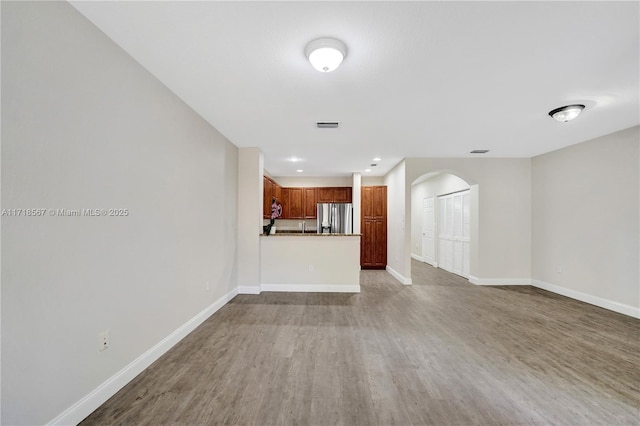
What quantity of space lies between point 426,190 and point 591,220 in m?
4.38

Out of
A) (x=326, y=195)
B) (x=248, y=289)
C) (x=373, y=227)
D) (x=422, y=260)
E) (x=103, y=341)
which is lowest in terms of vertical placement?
(x=422, y=260)

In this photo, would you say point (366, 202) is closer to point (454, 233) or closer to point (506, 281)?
point (454, 233)

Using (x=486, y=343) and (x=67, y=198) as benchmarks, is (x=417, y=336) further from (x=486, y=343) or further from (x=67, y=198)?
(x=67, y=198)

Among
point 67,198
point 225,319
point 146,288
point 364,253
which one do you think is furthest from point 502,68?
point 364,253

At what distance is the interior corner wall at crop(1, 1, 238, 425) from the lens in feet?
4.17

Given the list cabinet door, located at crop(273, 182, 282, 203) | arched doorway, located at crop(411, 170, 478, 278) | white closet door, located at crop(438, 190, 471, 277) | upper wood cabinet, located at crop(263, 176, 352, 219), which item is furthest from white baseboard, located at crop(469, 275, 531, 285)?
cabinet door, located at crop(273, 182, 282, 203)

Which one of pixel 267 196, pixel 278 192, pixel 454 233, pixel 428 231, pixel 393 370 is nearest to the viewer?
pixel 393 370

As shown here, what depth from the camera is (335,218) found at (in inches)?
275

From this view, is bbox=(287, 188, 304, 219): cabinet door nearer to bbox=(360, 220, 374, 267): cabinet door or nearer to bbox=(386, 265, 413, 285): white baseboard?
bbox=(360, 220, 374, 267): cabinet door

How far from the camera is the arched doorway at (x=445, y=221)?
5.81 metres

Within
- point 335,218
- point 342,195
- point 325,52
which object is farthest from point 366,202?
point 325,52

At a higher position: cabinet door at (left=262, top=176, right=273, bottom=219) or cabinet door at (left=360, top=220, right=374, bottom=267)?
cabinet door at (left=262, top=176, right=273, bottom=219)

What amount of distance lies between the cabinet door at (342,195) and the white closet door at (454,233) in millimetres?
2644

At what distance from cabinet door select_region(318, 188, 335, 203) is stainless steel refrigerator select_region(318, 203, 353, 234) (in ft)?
Answer: 0.45
